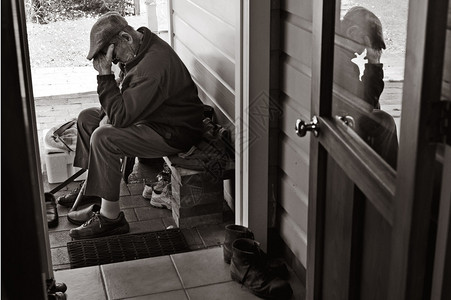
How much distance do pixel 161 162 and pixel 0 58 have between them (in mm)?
3583

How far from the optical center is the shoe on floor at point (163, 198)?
4497 millimetres

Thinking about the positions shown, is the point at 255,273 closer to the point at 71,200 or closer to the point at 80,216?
the point at 80,216

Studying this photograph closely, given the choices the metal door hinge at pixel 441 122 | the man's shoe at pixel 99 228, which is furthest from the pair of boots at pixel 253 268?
the metal door hinge at pixel 441 122

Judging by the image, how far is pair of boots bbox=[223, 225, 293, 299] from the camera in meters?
3.29

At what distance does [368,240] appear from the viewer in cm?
206

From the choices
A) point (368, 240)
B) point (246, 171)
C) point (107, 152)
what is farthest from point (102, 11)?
point (368, 240)

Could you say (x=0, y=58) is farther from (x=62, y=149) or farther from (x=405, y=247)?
(x=62, y=149)

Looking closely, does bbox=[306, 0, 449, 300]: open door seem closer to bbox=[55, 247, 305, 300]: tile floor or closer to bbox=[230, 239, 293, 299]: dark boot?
bbox=[230, 239, 293, 299]: dark boot

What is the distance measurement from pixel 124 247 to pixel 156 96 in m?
0.92

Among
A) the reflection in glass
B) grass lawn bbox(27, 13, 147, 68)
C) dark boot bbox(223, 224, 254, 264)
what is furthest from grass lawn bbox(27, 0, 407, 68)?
the reflection in glass

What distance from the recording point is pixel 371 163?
1915 mm

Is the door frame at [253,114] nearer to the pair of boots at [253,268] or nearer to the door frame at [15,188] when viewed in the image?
the pair of boots at [253,268]

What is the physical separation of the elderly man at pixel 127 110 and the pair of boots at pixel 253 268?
92cm

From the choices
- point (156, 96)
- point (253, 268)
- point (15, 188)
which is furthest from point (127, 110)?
point (15, 188)
